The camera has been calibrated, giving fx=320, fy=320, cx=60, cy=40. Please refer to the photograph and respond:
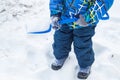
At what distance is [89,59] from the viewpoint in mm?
2889

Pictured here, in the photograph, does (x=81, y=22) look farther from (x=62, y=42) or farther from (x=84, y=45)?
(x=62, y=42)

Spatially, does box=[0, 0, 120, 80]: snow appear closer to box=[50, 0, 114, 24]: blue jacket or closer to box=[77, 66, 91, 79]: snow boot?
box=[77, 66, 91, 79]: snow boot

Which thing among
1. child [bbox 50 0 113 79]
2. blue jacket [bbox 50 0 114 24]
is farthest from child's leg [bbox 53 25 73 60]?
blue jacket [bbox 50 0 114 24]

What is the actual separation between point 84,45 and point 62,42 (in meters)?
0.24

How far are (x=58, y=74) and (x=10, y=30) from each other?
34.1 inches

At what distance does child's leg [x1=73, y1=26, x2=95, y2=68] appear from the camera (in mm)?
2709

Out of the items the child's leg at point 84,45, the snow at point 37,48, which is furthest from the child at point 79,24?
the snow at point 37,48

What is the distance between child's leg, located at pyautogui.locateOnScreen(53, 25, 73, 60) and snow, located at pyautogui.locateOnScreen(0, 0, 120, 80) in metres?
0.15

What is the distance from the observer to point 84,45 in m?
2.77

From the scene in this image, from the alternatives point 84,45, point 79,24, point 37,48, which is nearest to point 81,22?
point 79,24

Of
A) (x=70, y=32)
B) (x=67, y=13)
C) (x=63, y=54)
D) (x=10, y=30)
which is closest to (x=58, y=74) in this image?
(x=63, y=54)

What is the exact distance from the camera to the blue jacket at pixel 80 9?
101 inches

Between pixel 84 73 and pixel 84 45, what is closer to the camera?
pixel 84 45

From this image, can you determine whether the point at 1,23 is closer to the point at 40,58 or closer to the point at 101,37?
the point at 40,58
